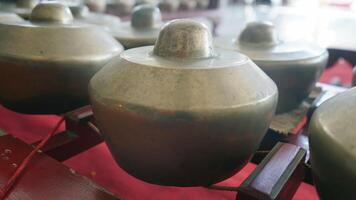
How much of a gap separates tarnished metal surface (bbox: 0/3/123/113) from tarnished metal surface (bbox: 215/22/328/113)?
291mm

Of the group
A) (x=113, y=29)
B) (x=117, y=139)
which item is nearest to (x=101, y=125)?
(x=117, y=139)

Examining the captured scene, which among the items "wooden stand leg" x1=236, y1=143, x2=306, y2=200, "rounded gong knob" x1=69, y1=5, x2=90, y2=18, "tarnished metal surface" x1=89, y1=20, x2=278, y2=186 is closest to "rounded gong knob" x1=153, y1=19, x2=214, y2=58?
"tarnished metal surface" x1=89, y1=20, x2=278, y2=186

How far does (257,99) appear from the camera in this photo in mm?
503

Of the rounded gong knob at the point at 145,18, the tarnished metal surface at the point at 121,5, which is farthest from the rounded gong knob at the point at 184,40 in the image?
the tarnished metal surface at the point at 121,5

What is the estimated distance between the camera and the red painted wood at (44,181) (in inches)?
21.4

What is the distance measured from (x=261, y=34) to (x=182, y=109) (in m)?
0.41

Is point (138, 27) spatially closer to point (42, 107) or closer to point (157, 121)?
point (42, 107)

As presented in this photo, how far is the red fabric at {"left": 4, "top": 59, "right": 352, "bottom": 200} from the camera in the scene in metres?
0.69

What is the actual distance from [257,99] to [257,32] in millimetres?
341

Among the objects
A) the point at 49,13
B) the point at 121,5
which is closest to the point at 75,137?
the point at 49,13

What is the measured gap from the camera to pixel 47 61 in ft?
2.22

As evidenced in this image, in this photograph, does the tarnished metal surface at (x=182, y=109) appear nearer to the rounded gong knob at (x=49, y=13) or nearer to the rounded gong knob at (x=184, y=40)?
the rounded gong knob at (x=184, y=40)

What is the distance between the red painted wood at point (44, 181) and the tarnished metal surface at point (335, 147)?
0.29 metres

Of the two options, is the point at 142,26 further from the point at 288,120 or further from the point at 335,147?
the point at 335,147
